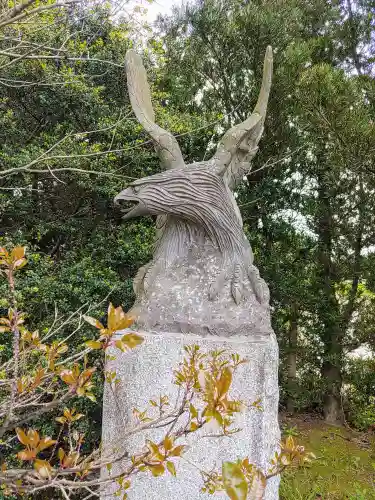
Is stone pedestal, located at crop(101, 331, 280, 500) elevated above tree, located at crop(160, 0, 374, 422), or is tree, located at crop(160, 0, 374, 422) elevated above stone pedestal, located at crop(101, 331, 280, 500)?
tree, located at crop(160, 0, 374, 422)

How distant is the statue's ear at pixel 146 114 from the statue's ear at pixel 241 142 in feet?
0.81

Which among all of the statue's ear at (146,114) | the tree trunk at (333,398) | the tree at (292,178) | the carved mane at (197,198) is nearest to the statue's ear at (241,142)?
the carved mane at (197,198)

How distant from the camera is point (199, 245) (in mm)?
2271

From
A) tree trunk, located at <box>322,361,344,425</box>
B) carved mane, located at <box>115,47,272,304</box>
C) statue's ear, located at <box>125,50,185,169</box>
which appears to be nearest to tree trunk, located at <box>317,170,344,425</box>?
tree trunk, located at <box>322,361,344,425</box>

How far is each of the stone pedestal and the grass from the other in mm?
1654

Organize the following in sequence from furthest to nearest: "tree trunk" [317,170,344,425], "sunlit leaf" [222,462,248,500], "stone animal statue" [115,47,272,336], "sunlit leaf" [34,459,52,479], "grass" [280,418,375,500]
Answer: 1. "tree trunk" [317,170,344,425]
2. "grass" [280,418,375,500]
3. "stone animal statue" [115,47,272,336]
4. "sunlit leaf" [34,459,52,479]
5. "sunlit leaf" [222,462,248,500]

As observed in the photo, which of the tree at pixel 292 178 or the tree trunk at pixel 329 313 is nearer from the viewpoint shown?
the tree at pixel 292 178

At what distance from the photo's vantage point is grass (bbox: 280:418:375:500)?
3.42m

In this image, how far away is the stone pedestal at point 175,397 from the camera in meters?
1.97

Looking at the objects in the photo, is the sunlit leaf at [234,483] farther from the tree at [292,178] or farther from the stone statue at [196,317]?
the tree at [292,178]

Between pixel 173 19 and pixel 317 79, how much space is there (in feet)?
10.3

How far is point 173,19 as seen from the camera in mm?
5391

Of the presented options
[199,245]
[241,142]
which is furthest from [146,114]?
[199,245]

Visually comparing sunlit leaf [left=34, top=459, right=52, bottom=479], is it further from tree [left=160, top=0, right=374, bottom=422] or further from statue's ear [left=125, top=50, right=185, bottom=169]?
tree [left=160, top=0, right=374, bottom=422]
